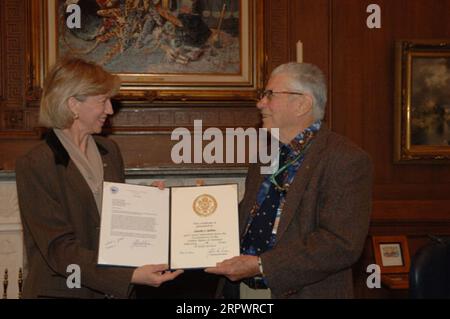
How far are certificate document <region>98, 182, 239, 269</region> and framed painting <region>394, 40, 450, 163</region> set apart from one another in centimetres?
264

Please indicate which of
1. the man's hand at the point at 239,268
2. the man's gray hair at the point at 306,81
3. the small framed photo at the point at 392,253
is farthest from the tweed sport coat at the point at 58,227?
the small framed photo at the point at 392,253

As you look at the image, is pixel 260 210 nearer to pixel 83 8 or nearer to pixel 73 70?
pixel 73 70

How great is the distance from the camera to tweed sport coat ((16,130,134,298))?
2.67 meters

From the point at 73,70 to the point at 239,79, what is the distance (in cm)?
220

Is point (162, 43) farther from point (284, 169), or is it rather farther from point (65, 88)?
point (284, 169)

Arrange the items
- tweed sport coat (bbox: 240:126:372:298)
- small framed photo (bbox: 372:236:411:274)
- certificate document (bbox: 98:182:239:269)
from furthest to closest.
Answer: small framed photo (bbox: 372:236:411:274)
certificate document (bbox: 98:182:239:269)
tweed sport coat (bbox: 240:126:372:298)

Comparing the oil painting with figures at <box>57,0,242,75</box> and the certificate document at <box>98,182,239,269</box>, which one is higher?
the oil painting with figures at <box>57,0,242,75</box>

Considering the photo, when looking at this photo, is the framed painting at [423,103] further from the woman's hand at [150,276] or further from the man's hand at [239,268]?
the woman's hand at [150,276]

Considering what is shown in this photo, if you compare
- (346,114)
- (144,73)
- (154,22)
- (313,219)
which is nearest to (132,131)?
(144,73)

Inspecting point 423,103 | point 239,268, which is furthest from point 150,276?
point 423,103

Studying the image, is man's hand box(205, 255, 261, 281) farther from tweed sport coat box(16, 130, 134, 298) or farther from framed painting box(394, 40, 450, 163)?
framed painting box(394, 40, 450, 163)

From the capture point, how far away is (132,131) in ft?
15.7

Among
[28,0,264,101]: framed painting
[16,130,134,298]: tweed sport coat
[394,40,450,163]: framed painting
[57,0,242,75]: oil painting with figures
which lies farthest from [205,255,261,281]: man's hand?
[394,40,450,163]: framed painting

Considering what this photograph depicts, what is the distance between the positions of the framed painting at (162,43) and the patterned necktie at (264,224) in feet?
6.68
